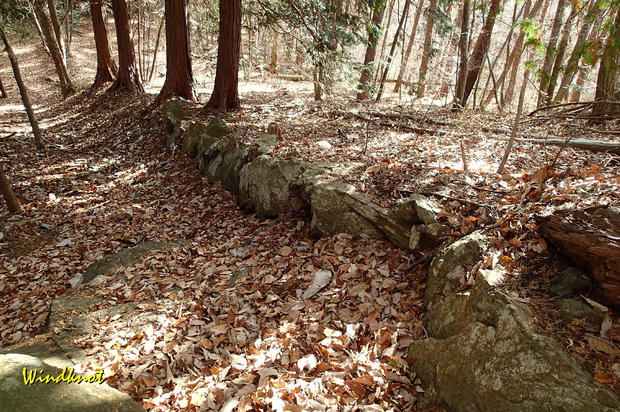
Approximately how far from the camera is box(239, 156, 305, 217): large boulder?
568cm

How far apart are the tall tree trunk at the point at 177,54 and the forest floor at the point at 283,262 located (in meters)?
2.86

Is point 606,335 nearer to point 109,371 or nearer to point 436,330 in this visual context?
point 436,330

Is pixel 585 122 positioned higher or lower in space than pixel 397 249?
higher

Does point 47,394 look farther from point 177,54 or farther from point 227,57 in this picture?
point 177,54

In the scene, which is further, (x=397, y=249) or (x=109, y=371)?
(x=397, y=249)

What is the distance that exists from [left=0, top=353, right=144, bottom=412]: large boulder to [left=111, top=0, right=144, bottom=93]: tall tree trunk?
1260 centimetres

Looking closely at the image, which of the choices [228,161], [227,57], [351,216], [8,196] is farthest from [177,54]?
[351,216]

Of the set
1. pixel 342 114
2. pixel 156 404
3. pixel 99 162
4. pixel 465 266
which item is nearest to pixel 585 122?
pixel 342 114

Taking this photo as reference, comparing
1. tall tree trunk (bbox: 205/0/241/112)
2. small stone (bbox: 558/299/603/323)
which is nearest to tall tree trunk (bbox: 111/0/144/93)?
tall tree trunk (bbox: 205/0/241/112)

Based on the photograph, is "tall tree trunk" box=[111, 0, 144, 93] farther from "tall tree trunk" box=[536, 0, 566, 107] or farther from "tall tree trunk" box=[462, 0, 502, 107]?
"tall tree trunk" box=[536, 0, 566, 107]

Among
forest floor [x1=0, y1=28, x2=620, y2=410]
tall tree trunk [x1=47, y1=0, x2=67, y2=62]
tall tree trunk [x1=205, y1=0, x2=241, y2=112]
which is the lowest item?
forest floor [x1=0, y1=28, x2=620, y2=410]

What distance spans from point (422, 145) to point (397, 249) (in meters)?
2.80

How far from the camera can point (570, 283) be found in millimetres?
2861

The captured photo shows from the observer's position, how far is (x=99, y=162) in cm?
916
